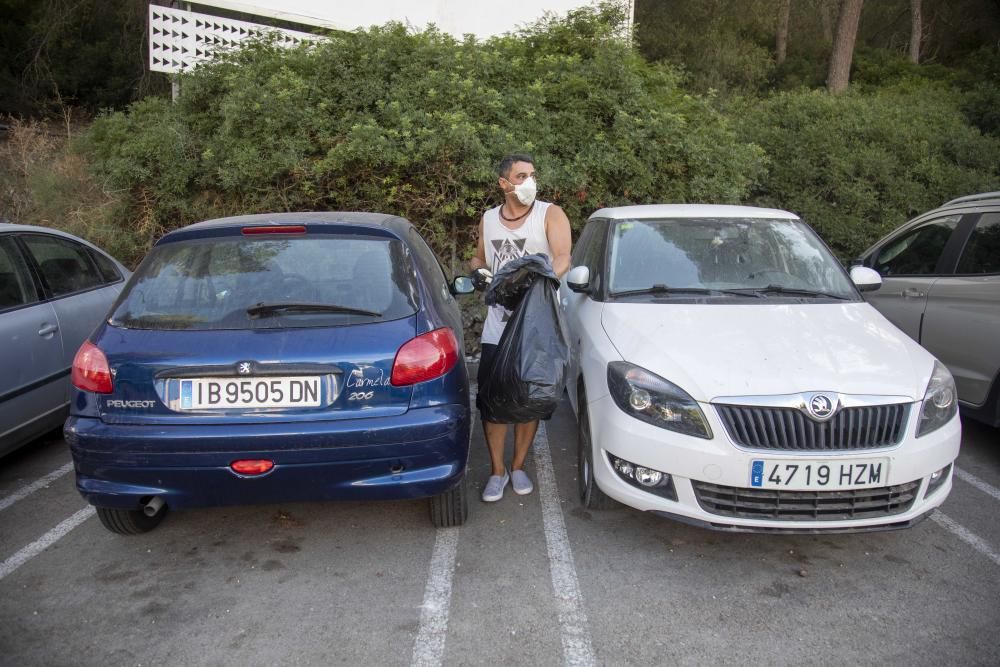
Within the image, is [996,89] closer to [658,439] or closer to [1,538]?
[658,439]

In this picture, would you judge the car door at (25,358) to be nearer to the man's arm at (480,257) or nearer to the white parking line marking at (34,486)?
the white parking line marking at (34,486)

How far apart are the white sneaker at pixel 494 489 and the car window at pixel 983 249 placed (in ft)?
11.2

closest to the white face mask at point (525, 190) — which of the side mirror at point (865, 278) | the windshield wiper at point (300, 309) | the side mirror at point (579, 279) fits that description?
the side mirror at point (579, 279)

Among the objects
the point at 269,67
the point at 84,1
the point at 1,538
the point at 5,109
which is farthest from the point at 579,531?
the point at 5,109

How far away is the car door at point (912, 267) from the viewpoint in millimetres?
5207

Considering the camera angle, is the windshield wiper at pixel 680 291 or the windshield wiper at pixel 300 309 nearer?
the windshield wiper at pixel 300 309

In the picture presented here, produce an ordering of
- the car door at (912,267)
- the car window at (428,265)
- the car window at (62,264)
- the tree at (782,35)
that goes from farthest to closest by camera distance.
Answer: the tree at (782,35), the car door at (912,267), the car window at (62,264), the car window at (428,265)

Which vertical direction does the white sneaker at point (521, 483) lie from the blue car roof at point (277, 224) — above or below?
below

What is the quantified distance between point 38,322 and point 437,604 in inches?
127

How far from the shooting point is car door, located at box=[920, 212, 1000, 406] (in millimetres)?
4547

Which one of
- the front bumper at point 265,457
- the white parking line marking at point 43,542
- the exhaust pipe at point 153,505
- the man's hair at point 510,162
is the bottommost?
the white parking line marking at point 43,542

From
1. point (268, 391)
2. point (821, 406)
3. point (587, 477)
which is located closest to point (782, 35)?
point (587, 477)

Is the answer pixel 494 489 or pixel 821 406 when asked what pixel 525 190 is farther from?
pixel 821 406

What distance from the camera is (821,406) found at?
3037 millimetres
